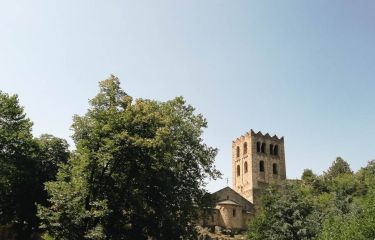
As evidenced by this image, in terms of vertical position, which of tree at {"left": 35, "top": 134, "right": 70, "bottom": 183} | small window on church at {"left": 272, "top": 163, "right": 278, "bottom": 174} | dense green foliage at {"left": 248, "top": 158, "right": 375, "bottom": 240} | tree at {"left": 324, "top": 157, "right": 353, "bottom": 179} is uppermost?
tree at {"left": 324, "top": 157, "right": 353, "bottom": 179}

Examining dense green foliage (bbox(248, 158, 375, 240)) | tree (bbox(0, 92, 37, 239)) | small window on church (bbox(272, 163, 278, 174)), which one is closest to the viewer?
dense green foliage (bbox(248, 158, 375, 240))

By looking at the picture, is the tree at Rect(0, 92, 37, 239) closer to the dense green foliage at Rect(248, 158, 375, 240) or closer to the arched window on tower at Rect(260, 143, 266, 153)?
the dense green foliage at Rect(248, 158, 375, 240)

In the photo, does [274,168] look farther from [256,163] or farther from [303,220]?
[303,220]

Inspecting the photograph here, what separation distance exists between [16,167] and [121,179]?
13.3 meters

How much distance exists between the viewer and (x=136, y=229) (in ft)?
97.2

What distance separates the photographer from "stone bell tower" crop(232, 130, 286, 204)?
7612cm

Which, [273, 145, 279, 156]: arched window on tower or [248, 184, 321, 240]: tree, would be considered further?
[273, 145, 279, 156]: arched window on tower

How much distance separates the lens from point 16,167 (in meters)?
37.7

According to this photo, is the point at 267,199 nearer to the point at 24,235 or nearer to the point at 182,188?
the point at 182,188

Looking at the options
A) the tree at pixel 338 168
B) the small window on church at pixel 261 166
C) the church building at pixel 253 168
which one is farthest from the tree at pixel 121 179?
the tree at pixel 338 168

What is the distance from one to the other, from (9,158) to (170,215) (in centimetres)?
1790

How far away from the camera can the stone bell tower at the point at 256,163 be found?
76125mm

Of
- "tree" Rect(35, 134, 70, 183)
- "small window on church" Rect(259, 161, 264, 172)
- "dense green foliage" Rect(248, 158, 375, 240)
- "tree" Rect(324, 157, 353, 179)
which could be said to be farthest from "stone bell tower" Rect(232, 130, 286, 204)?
"tree" Rect(35, 134, 70, 183)

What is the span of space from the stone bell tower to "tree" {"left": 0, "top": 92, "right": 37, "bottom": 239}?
1711 inches
